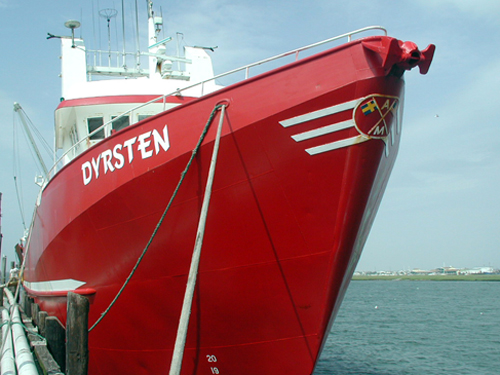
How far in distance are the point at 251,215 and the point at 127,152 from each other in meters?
2.23

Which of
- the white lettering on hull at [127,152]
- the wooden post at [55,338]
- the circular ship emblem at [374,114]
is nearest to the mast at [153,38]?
the white lettering on hull at [127,152]

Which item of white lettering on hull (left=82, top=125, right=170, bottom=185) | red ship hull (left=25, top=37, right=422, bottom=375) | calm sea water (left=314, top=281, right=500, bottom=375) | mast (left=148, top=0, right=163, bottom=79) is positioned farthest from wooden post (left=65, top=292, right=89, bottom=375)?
calm sea water (left=314, top=281, right=500, bottom=375)

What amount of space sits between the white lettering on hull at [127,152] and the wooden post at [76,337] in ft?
6.80

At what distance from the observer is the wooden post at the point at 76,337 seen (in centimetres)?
609

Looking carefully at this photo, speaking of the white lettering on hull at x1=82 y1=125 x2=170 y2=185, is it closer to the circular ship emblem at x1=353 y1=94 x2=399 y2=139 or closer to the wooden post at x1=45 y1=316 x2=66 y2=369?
the wooden post at x1=45 y1=316 x2=66 y2=369

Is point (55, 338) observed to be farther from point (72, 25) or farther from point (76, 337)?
point (72, 25)

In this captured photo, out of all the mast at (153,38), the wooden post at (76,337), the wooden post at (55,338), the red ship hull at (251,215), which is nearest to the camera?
the red ship hull at (251,215)

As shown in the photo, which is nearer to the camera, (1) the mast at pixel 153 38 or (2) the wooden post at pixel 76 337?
(2) the wooden post at pixel 76 337

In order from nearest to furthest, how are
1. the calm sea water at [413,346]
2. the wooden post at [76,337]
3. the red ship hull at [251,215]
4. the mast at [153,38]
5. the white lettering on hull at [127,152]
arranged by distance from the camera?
the red ship hull at [251,215], the wooden post at [76,337], the white lettering on hull at [127,152], the mast at [153,38], the calm sea water at [413,346]

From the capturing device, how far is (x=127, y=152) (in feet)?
23.0

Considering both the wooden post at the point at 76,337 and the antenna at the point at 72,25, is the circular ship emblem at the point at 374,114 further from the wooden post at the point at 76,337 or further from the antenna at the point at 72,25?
the antenna at the point at 72,25

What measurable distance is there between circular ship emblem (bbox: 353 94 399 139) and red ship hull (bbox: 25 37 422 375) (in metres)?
0.05

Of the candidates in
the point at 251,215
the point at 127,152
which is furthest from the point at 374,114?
the point at 127,152

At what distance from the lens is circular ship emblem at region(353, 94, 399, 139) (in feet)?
18.2
